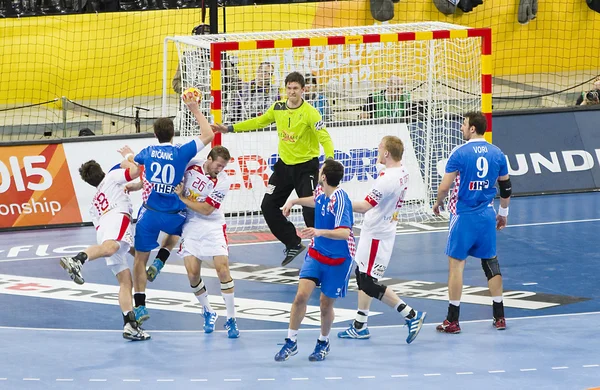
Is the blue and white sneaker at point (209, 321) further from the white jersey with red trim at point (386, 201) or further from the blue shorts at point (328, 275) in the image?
the white jersey with red trim at point (386, 201)

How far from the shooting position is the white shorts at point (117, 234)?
32.2 ft

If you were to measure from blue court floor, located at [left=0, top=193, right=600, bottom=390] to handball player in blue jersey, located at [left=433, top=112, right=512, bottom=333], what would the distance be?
388 millimetres

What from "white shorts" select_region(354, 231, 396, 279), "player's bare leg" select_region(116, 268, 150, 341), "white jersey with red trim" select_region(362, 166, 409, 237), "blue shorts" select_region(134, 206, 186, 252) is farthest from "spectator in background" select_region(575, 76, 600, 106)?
"player's bare leg" select_region(116, 268, 150, 341)

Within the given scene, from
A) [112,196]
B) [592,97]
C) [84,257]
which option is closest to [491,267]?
[112,196]

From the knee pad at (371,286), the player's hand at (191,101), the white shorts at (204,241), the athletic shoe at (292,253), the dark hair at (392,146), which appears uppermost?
the player's hand at (191,101)

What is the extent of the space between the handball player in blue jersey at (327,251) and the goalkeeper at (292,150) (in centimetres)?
299

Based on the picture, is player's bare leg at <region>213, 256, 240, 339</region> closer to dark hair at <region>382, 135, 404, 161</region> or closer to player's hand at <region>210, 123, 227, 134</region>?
player's hand at <region>210, 123, 227, 134</region>

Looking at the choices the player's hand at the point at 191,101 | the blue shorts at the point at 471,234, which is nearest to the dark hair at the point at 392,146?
the blue shorts at the point at 471,234

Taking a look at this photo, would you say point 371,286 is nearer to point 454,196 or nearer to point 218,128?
point 454,196

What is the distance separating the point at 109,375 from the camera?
28.6 feet

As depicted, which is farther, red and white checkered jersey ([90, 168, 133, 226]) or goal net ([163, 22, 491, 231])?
goal net ([163, 22, 491, 231])

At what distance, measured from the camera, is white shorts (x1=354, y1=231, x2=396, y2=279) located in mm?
9641

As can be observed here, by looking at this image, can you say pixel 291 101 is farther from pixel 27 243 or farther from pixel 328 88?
pixel 27 243

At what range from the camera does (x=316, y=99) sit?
575 inches
